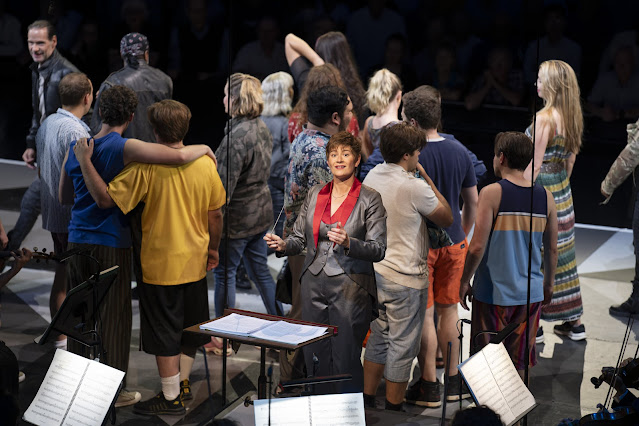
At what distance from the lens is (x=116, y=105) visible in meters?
4.11

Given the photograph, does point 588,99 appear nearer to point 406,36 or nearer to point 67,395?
point 406,36

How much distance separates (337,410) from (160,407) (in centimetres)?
168

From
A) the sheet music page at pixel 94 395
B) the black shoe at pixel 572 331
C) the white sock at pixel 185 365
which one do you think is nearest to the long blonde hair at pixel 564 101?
the black shoe at pixel 572 331

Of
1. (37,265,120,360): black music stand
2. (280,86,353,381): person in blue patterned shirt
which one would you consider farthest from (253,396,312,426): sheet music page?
(280,86,353,381): person in blue patterned shirt

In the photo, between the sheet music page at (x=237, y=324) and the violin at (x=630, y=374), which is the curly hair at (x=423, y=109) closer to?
the sheet music page at (x=237, y=324)

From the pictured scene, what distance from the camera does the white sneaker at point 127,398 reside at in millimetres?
4402

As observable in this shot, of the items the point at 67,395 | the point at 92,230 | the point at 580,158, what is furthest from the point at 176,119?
the point at 580,158

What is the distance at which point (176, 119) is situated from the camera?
4152 mm

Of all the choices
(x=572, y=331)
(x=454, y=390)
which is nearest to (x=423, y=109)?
(x=454, y=390)

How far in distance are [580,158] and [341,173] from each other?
3.36 meters

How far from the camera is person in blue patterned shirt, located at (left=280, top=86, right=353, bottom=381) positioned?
4.28m

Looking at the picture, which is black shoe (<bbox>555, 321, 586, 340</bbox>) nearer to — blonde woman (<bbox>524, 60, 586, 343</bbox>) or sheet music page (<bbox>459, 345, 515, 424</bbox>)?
blonde woman (<bbox>524, 60, 586, 343</bbox>)

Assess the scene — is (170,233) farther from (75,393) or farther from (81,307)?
(75,393)

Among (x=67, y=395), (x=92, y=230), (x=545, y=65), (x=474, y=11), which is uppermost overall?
(x=474, y=11)
